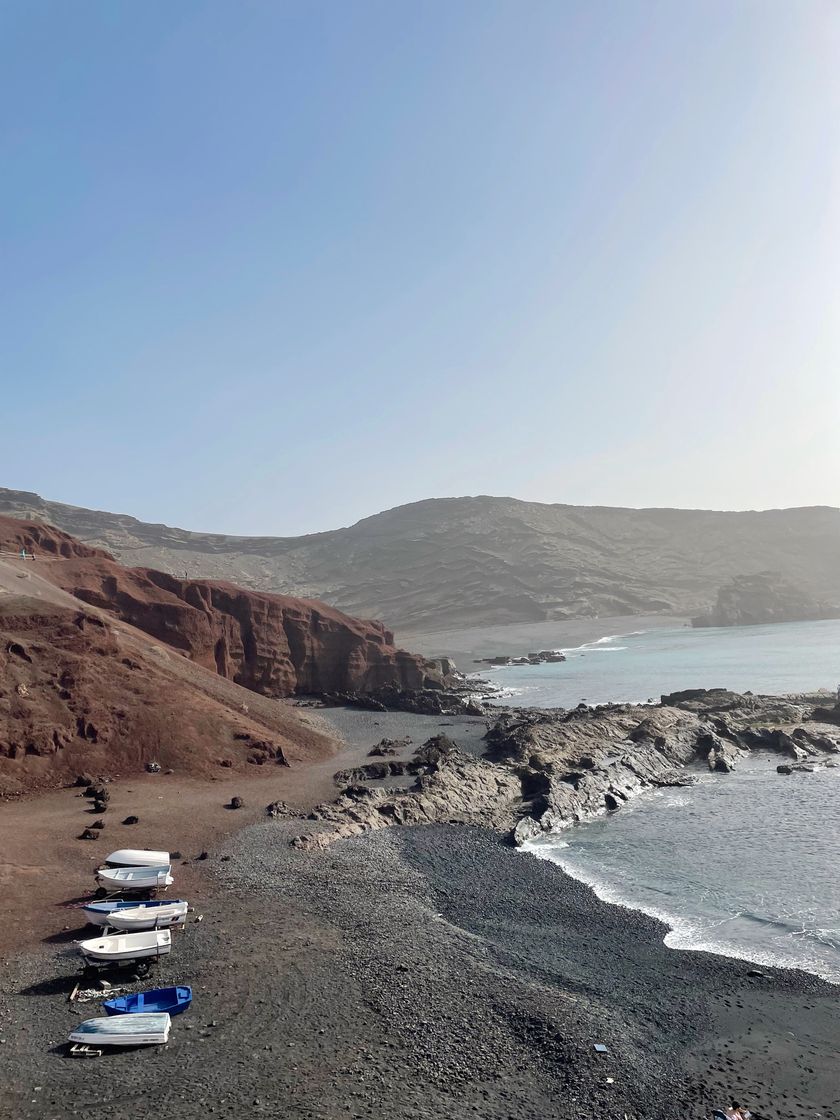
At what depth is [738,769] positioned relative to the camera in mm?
41500

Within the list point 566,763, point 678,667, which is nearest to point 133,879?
point 566,763

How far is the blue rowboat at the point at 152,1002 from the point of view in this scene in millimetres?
14758

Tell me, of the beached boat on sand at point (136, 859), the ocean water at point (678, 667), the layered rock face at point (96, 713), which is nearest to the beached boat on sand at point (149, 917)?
the beached boat on sand at point (136, 859)

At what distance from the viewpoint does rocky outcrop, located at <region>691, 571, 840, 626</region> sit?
154m

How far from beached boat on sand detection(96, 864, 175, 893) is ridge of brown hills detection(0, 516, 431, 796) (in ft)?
41.3

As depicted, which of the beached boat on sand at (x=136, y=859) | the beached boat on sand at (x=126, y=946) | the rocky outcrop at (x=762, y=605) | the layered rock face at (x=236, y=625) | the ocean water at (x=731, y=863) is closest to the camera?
the beached boat on sand at (x=126, y=946)

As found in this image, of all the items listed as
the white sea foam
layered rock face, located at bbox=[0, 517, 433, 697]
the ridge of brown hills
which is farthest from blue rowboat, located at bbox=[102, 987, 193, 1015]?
layered rock face, located at bbox=[0, 517, 433, 697]

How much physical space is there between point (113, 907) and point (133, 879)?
1.79 metres

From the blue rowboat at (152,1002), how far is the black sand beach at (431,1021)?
0.96 ft

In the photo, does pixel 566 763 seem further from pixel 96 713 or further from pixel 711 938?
pixel 96 713

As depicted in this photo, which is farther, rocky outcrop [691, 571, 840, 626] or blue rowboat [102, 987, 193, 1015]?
rocky outcrop [691, 571, 840, 626]

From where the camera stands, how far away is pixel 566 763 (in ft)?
129

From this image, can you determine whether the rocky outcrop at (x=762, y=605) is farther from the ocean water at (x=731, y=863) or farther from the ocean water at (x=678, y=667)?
the ocean water at (x=731, y=863)

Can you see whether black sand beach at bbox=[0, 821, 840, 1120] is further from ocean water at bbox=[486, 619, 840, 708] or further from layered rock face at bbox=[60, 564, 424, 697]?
ocean water at bbox=[486, 619, 840, 708]
